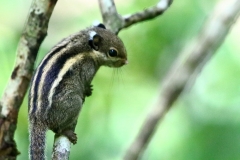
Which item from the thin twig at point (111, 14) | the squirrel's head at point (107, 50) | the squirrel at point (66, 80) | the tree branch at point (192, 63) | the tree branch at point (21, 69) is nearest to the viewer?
the tree branch at point (192, 63)

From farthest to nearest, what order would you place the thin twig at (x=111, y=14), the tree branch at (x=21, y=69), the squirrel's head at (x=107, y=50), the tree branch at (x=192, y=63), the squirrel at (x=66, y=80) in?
the squirrel's head at (x=107, y=50) → the thin twig at (x=111, y=14) → the squirrel at (x=66, y=80) → the tree branch at (x=21, y=69) → the tree branch at (x=192, y=63)

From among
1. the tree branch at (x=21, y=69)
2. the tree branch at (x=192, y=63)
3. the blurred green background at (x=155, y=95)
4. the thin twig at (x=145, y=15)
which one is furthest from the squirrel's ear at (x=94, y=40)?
the tree branch at (x=192, y=63)

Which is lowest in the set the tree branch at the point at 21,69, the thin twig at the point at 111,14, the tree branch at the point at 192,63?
the tree branch at the point at 192,63

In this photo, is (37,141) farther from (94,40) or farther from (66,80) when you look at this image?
(94,40)

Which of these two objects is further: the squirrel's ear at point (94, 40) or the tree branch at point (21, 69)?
the squirrel's ear at point (94, 40)

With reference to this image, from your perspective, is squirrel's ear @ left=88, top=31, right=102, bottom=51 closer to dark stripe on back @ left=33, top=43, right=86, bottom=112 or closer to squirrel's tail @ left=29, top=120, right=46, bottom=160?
dark stripe on back @ left=33, top=43, right=86, bottom=112

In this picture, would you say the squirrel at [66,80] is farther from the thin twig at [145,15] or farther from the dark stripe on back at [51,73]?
the thin twig at [145,15]

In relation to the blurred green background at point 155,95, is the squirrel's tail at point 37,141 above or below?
below
